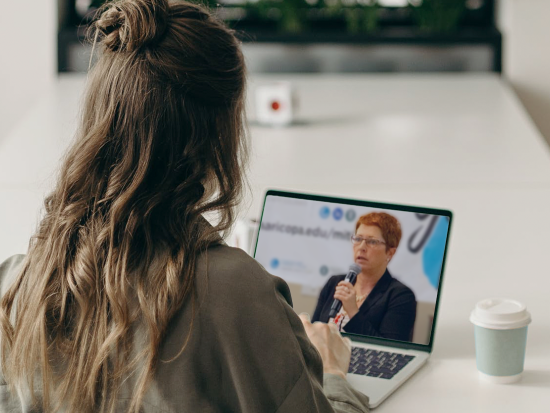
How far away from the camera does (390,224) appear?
1201mm

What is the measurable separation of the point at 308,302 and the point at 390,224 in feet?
0.57

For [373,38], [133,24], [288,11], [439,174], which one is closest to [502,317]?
[133,24]

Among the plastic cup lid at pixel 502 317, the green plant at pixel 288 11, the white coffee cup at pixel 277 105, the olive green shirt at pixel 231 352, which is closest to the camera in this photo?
the olive green shirt at pixel 231 352

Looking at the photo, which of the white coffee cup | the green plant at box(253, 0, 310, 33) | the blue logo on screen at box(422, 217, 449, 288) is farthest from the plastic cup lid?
the green plant at box(253, 0, 310, 33)

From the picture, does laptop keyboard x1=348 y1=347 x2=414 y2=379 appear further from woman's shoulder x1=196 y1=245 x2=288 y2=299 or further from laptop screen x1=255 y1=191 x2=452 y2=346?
woman's shoulder x1=196 y1=245 x2=288 y2=299

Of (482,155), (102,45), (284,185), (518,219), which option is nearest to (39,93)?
(284,185)

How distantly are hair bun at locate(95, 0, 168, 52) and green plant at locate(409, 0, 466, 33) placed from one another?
2541 mm

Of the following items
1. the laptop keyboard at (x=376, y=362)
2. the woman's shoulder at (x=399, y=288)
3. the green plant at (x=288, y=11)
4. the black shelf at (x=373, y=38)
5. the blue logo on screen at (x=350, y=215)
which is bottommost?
the laptop keyboard at (x=376, y=362)

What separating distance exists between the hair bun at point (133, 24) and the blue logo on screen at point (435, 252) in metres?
0.55

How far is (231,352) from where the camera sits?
0.78 metres

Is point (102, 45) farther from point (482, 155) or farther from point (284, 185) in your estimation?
point (482, 155)

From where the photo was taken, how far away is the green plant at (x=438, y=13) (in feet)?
10.5

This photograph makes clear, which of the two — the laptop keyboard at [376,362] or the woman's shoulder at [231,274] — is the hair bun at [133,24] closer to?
the woman's shoulder at [231,274]


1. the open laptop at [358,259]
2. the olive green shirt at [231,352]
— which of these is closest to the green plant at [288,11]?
the open laptop at [358,259]
